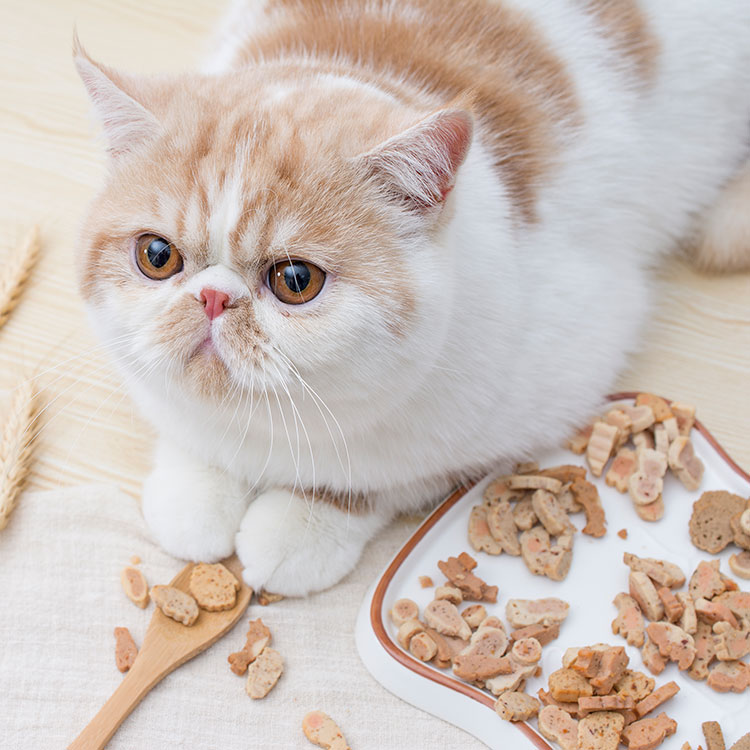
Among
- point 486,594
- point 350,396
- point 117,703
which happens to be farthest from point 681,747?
point 117,703

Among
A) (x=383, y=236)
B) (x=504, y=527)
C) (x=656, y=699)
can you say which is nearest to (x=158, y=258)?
(x=383, y=236)

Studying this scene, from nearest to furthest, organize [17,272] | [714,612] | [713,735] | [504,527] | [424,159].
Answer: [424,159] < [713,735] < [714,612] < [504,527] < [17,272]

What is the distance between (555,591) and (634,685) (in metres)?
0.18

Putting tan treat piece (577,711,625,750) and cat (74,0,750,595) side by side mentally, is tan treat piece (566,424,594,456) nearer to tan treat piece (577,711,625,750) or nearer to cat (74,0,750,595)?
cat (74,0,750,595)

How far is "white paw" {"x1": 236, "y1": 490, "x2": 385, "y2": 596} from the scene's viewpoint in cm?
139

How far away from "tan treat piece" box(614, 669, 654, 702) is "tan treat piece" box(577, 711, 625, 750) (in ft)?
0.12

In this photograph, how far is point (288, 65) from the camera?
1.25m

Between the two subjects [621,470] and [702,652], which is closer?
[702,652]

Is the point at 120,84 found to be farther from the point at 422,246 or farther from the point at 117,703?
the point at 117,703

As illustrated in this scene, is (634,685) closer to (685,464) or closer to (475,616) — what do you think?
(475,616)

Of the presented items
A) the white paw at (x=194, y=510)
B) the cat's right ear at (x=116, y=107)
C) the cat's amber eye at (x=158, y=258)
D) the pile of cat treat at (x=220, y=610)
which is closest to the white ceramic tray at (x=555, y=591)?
the pile of cat treat at (x=220, y=610)

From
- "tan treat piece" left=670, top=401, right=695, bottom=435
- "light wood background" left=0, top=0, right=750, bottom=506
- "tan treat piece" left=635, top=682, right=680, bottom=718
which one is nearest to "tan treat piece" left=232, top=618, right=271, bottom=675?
"light wood background" left=0, top=0, right=750, bottom=506

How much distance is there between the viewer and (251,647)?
137 cm

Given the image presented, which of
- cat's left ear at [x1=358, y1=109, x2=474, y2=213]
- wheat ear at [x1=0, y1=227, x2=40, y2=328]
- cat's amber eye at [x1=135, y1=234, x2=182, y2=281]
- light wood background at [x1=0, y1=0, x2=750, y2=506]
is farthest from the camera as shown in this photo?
wheat ear at [x1=0, y1=227, x2=40, y2=328]
